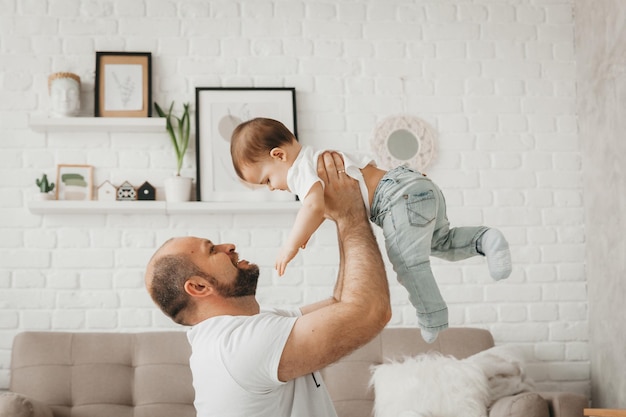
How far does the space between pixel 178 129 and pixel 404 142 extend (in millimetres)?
1134

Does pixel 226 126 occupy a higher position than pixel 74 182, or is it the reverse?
pixel 226 126

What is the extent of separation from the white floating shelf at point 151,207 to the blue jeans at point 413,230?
1639mm

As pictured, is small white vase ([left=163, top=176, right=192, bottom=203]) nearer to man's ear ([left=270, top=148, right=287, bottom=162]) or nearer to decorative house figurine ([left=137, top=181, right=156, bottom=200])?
decorative house figurine ([left=137, top=181, right=156, bottom=200])

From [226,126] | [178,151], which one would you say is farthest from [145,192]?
[226,126]

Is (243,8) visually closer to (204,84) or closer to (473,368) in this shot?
(204,84)

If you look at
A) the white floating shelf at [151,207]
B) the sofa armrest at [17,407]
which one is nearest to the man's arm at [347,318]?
the sofa armrest at [17,407]

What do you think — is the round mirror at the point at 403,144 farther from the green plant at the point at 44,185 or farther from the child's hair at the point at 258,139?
the child's hair at the point at 258,139

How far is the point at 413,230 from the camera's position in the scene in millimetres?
1723

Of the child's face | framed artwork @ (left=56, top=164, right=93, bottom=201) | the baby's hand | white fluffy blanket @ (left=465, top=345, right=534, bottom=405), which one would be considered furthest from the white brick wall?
the baby's hand

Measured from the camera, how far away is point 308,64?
12.0 feet

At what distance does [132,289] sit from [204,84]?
1077 millimetres

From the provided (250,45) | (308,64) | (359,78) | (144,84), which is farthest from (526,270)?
(144,84)

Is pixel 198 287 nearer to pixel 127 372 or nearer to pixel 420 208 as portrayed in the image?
pixel 420 208

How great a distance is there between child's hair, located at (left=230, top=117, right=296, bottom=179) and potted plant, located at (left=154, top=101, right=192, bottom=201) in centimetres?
161
